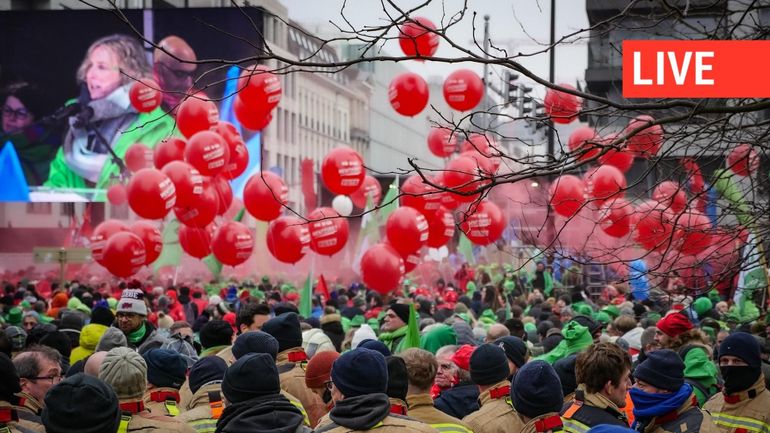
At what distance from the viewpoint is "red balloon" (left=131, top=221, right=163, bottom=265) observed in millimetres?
18203

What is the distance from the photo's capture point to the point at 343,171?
17.8m

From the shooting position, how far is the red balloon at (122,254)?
17266 mm

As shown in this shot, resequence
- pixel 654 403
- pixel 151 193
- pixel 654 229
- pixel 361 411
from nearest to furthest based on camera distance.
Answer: pixel 361 411 < pixel 654 403 < pixel 654 229 < pixel 151 193

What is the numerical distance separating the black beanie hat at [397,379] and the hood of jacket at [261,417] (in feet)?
A: 2.38

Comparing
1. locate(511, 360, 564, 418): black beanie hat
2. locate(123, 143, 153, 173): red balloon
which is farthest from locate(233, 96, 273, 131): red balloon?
locate(511, 360, 564, 418): black beanie hat

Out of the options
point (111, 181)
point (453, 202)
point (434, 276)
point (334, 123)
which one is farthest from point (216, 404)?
point (334, 123)

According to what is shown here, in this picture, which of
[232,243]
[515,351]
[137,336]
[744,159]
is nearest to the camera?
[515,351]

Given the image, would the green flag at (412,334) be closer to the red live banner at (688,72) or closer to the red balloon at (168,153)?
the red live banner at (688,72)

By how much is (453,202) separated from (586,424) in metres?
13.0

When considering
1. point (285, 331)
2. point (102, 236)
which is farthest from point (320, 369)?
point (102, 236)

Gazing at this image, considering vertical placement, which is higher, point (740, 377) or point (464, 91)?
point (464, 91)

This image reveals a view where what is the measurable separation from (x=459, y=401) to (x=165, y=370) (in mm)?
1759

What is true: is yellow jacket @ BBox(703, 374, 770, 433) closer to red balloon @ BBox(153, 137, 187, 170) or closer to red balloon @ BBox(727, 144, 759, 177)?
red balloon @ BBox(727, 144, 759, 177)

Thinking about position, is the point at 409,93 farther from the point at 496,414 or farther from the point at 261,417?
the point at 261,417
